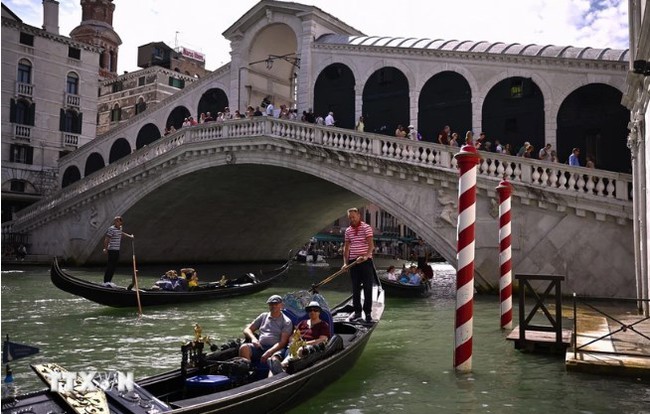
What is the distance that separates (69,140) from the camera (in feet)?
79.3

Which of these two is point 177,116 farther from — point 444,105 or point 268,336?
point 268,336

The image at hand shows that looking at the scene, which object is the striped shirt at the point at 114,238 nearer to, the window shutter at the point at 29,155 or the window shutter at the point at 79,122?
the window shutter at the point at 29,155

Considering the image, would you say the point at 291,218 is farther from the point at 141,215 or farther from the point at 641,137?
the point at 641,137

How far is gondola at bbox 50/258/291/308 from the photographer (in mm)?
8727

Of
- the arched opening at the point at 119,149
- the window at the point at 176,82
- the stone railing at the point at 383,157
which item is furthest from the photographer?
the window at the point at 176,82

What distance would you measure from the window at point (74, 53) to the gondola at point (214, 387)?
22912 mm

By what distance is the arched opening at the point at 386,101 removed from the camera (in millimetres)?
14875

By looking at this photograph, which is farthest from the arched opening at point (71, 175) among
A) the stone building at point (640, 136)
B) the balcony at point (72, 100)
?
the stone building at point (640, 136)

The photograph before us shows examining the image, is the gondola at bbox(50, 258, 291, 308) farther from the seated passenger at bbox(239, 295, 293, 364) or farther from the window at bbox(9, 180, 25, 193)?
the window at bbox(9, 180, 25, 193)

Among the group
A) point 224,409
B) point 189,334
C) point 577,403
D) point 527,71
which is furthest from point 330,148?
point 224,409

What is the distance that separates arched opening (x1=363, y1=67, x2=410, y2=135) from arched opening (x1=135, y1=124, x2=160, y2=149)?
881cm

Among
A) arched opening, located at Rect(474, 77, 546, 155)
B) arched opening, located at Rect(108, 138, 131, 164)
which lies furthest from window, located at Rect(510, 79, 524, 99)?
arched opening, located at Rect(108, 138, 131, 164)

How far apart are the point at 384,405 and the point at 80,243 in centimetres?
1667

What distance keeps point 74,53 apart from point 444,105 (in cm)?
1709
